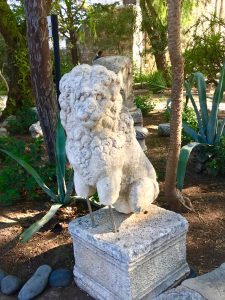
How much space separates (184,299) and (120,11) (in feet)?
27.4

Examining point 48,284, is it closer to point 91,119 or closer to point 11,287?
point 11,287

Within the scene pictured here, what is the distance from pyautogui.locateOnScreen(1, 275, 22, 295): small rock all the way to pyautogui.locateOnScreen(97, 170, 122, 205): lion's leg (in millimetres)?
874

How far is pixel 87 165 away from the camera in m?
1.66

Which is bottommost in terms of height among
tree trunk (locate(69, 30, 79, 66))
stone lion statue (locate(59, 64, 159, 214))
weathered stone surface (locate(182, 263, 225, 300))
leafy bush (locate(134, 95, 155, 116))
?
weathered stone surface (locate(182, 263, 225, 300))

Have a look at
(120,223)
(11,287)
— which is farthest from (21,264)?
(120,223)

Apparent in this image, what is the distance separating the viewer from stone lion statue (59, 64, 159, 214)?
5.06 ft

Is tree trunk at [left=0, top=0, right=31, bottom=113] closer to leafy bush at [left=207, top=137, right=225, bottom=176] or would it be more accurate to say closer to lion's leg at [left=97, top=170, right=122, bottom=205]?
leafy bush at [left=207, top=137, right=225, bottom=176]

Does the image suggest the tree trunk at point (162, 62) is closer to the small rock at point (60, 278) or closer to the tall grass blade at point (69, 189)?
the tall grass blade at point (69, 189)

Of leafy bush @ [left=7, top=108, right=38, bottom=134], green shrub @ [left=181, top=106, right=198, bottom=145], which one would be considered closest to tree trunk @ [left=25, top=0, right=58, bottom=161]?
green shrub @ [left=181, top=106, right=198, bottom=145]

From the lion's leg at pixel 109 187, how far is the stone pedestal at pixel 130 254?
0.82 feet

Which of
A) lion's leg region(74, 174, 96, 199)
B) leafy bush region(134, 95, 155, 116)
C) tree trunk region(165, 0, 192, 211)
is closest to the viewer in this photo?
lion's leg region(74, 174, 96, 199)

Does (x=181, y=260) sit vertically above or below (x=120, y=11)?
below

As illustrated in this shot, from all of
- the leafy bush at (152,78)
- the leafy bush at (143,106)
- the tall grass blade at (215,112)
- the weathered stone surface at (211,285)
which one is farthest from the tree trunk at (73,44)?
the weathered stone surface at (211,285)

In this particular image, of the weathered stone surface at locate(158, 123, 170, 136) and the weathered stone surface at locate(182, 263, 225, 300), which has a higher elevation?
the weathered stone surface at locate(158, 123, 170, 136)
